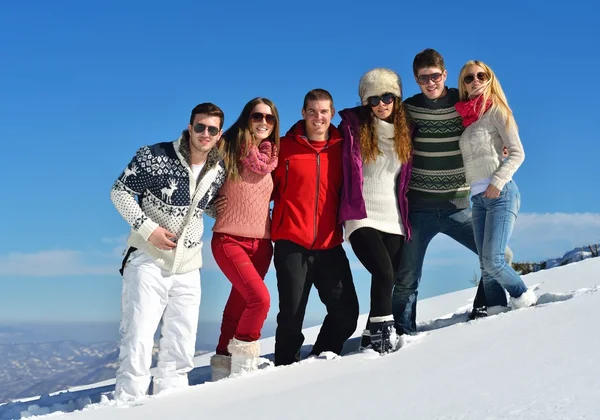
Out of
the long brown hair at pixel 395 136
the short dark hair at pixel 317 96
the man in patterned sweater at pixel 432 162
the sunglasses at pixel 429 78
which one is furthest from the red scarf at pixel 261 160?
the sunglasses at pixel 429 78

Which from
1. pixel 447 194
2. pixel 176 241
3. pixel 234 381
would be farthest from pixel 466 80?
pixel 234 381

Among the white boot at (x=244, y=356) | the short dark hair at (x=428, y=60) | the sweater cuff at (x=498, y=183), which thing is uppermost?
the short dark hair at (x=428, y=60)

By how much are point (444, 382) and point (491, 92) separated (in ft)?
7.82

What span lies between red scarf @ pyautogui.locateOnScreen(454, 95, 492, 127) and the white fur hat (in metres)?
0.44

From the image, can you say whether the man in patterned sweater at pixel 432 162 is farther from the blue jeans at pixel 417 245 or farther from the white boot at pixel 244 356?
the white boot at pixel 244 356

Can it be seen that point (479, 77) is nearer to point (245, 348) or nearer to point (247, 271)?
point (247, 271)

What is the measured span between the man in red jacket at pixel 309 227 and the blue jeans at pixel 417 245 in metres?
0.43

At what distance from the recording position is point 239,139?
4.36 m

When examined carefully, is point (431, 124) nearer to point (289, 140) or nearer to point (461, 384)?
point (289, 140)

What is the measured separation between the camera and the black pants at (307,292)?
4301 millimetres

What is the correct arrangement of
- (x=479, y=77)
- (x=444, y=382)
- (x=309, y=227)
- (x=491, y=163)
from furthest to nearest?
(x=479, y=77) → (x=491, y=163) → (x=309, y=227) → (x=444, y=382)

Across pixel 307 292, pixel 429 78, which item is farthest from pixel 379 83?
pixel 307 292

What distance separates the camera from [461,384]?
2805 mm

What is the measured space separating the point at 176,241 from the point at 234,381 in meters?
0.96
